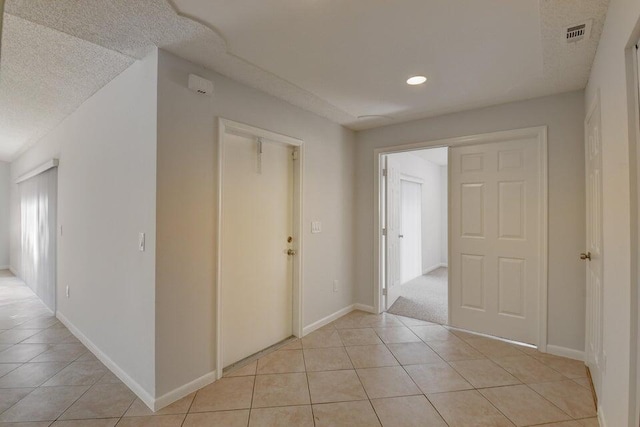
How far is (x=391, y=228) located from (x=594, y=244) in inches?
83.8

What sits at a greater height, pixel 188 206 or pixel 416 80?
pixel 416 80

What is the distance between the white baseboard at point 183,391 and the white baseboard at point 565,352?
294 cm

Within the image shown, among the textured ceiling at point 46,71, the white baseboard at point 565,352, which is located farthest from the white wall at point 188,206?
the white baseboard at point 565,352

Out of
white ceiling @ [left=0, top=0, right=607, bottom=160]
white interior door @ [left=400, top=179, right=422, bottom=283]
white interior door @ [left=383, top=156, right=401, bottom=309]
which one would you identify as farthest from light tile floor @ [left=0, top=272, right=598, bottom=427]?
white interior door @ [left=400, top=179, right=422, bottom=283]

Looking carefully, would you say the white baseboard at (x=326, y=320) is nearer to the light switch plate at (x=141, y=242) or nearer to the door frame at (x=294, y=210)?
the door frame at (x=294, y=210)

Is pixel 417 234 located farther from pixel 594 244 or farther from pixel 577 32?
pixel 577 32

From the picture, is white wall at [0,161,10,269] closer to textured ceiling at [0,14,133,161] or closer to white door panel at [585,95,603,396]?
textured ceiling at [0,14,133,161]

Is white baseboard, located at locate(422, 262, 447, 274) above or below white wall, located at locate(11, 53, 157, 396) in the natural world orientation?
below

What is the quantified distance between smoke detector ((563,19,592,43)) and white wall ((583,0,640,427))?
3.4 inches

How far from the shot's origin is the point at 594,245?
2.20 meters

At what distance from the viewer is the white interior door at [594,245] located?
78.3 inches

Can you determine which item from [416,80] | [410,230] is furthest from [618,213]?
[410,230]

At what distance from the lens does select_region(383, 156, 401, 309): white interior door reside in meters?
3.96

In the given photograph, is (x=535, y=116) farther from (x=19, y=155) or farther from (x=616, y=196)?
(x=19, y=155)
